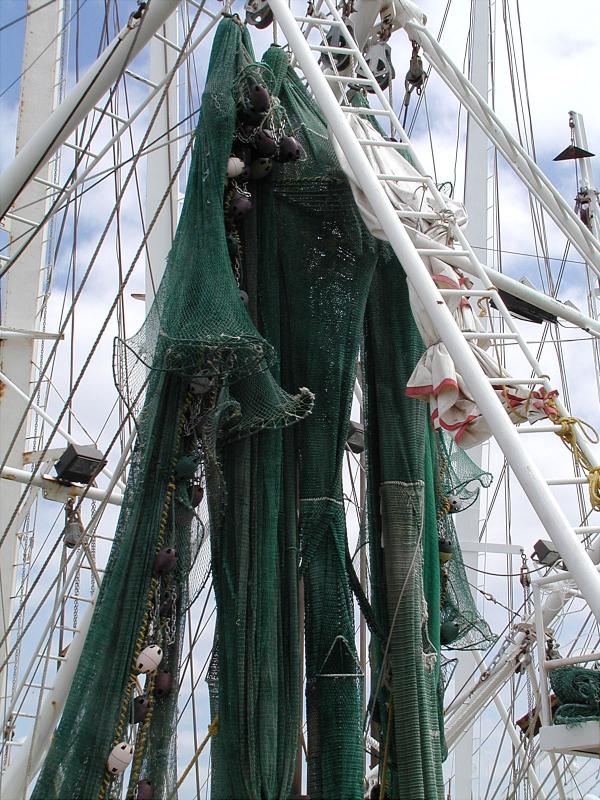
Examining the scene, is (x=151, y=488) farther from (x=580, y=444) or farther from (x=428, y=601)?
(x=580, y=444)

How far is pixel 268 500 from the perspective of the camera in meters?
5.84

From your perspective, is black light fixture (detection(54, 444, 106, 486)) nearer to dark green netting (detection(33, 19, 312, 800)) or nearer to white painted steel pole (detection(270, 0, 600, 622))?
dark green netting (detection(33, 19, 312, 800))

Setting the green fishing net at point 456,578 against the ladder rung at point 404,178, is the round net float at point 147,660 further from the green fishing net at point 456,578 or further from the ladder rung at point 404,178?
the ladder rung at point 404,178

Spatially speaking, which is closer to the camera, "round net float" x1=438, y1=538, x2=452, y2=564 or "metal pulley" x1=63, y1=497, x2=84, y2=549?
"round net float" x1=438, y1=538, x2=452, y2=564

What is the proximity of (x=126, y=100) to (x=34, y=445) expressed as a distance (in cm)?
454

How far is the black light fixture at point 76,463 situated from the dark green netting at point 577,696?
3910 mm

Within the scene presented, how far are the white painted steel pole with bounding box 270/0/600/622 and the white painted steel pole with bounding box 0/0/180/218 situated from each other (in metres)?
0.73

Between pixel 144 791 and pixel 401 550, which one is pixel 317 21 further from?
pixel 144 791

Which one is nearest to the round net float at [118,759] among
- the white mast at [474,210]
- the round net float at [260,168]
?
the round net float at [260,168]

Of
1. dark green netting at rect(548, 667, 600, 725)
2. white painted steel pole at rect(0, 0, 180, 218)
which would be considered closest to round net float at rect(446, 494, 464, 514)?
dark green netting at rect(548, 667, 600, 725)

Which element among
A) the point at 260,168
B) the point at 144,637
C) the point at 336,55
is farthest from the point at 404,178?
the point at 144,637

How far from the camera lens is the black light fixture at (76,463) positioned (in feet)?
29.1

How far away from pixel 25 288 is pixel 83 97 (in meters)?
6.84

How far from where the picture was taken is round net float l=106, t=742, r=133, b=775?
507cm
